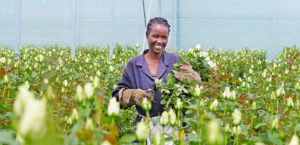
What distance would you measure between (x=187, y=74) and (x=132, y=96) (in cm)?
32

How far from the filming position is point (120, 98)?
6.76ft

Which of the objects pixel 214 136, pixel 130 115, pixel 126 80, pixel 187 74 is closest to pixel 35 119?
pixel 214 136

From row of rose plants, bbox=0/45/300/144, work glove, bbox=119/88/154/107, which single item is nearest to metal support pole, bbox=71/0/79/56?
row of rose plants, bbox=0/45/300/144

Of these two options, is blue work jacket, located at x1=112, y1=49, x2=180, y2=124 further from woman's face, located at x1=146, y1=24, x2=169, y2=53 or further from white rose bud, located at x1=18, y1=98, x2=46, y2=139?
white rose bud, located at x1=18, y1=98, x2=46, y2=139

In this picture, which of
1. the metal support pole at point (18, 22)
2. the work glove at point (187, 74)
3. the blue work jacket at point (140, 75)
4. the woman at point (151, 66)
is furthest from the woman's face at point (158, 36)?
the metal support pole at point (18, 22)

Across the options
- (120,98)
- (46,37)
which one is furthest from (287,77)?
(46,37)

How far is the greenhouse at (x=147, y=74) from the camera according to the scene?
0.79 meters

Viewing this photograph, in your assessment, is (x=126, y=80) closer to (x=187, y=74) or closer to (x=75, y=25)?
(x=187, y=74)

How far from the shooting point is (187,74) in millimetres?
1890

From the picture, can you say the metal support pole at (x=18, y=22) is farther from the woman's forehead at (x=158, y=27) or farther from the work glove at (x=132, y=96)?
the work glove at (x=132, y=96)

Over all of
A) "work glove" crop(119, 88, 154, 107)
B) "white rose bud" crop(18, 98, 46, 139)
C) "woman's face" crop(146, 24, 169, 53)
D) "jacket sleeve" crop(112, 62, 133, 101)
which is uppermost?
"woman's face" crop(146, 24, 169, 53)

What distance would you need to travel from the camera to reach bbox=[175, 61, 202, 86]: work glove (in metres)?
1.88

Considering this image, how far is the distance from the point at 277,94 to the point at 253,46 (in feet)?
25.4

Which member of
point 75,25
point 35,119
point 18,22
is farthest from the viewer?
point 75,25
